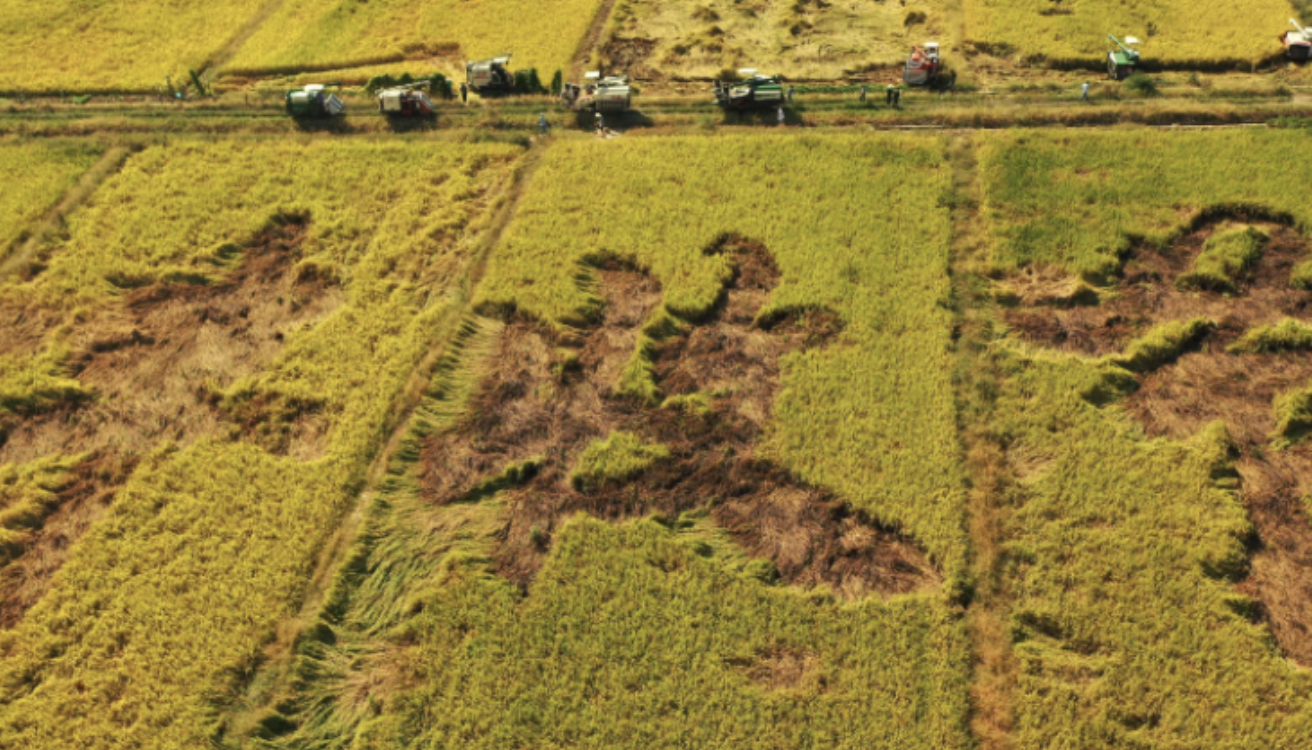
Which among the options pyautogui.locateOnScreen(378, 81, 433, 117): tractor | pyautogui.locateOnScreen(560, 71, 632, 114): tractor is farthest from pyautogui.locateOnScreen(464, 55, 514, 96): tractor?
pyautogui.locateOnScreen(560, 71, 632, 114): tractor

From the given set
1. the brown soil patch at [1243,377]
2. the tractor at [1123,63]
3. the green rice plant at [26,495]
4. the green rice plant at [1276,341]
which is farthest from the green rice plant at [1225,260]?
the green rice plant at [26,495]

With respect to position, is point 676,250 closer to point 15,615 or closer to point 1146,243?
point 1146,243

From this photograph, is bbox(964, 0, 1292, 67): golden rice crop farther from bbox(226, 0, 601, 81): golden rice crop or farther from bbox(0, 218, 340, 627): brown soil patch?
bbox(0, 218, 340, 627): brown soil patch

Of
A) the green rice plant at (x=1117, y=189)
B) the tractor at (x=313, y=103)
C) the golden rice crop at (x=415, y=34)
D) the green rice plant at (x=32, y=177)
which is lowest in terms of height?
the green rice plant at (x=1117, y=189)

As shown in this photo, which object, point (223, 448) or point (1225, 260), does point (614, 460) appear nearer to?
point (223, 448)

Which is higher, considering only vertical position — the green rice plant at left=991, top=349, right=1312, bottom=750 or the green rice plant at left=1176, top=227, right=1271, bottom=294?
the green rice plant at left=1176, top=227, right=1271, bottom=294

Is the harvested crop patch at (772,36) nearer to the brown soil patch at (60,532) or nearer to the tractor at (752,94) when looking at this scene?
the tractor at (752,94)
